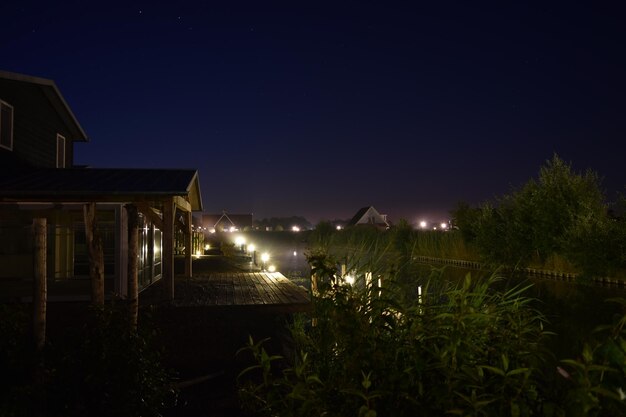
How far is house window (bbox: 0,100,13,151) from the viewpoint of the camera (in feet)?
44.0

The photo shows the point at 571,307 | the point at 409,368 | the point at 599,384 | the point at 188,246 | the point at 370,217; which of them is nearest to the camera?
the point at 599,384

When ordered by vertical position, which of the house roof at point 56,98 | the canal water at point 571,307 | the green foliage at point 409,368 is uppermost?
the house roof at point 56,98

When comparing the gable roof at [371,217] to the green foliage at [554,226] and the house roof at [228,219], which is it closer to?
the house roof at [228,219]

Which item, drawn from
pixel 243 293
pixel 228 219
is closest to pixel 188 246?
pixel 243 293

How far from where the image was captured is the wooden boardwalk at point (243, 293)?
1106 centimetres

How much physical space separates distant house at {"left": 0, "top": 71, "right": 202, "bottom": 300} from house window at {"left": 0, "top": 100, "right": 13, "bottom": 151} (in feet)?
0.09

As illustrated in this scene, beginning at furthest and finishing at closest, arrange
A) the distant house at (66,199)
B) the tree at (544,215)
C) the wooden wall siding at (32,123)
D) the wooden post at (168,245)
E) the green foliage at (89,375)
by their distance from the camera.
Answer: the tree at (544,215) → the wooden wall siding at (32,123) → the wooden post at (168,245) → the distant house at (66,199) → the green foliage at (89,375)

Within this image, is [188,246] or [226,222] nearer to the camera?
[188,246]

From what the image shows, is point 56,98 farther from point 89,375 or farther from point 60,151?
point 89,375

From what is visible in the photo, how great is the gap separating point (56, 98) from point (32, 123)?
4.68 feet

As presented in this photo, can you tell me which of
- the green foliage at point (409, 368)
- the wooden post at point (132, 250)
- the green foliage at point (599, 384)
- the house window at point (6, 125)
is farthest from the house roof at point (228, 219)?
the green foliage at point (599, 384)

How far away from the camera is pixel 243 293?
13.0m

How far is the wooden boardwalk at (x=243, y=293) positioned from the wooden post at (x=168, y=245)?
1.24ft

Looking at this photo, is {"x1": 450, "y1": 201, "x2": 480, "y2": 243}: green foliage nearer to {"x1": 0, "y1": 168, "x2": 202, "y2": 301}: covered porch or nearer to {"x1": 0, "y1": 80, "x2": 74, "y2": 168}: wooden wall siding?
{"x1": 0, "y1": 168, "x2": 202, "y2": 301}: covered porch
